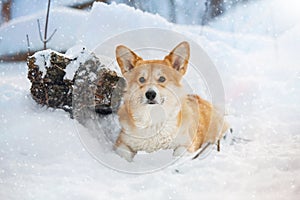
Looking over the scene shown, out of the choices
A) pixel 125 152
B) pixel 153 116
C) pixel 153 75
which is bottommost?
pixel 125 152

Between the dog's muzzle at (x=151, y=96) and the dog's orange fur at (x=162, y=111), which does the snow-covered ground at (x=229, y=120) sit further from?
the dog's muzzle at (x=151, y=96)

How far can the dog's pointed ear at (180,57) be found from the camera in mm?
1188

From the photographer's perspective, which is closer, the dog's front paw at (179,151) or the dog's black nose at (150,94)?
the dog's black nose at (150,94)

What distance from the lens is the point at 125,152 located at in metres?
1.23

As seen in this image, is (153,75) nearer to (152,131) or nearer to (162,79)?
(162,79)

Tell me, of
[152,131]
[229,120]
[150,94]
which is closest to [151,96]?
[150,94]

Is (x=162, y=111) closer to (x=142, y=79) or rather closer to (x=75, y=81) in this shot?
(x=142, y=79)

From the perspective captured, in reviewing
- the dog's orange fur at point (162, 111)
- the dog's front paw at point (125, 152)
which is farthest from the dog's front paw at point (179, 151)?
the dog's front paw at point (125, 152)

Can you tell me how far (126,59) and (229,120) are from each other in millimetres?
332

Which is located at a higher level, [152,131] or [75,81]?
[75,81]

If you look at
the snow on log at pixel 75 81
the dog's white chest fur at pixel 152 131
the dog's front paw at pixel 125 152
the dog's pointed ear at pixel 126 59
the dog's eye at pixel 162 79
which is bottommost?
the dog's front paw at pixel 125 152

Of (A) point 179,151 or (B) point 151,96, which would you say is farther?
(A) point 179,151

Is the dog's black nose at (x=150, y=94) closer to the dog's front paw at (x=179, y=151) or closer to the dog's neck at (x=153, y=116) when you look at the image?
the dog's neck at (x=153, y=116)

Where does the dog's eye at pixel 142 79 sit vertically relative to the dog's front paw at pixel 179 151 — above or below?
above
